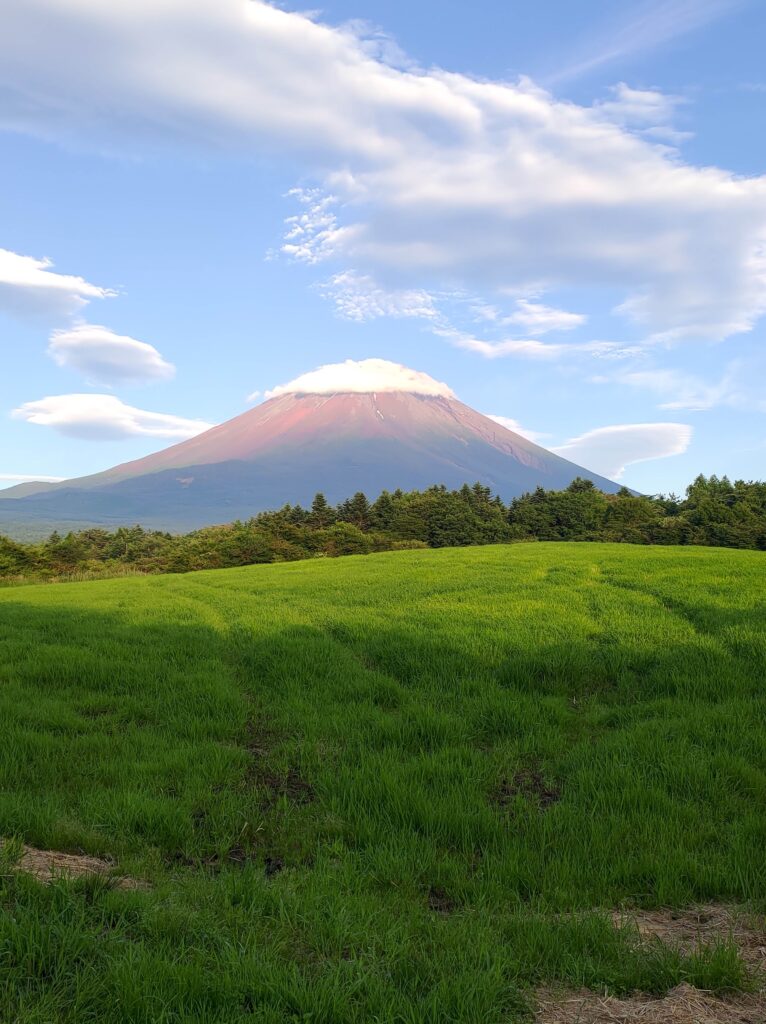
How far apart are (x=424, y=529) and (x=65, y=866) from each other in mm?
79363

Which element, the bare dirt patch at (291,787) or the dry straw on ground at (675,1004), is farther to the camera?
the bare dirt patch at (291,787)

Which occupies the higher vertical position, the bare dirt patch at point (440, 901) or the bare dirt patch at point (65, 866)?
the bare dirt patch at point (65, 866)

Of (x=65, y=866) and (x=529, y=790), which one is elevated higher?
(x=65, y=866)

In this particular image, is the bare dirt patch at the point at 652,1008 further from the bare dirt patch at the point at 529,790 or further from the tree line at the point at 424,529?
the tree line at the point at 424,529

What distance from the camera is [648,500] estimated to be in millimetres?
91438

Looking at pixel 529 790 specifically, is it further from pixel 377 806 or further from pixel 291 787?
pixel 291 787

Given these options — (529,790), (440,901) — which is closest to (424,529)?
(529,790)

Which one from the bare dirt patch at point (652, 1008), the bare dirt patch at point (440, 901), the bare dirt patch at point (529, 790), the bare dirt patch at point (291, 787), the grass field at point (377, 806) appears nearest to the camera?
the bare dirt patch at point (652, 1008)

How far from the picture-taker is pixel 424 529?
8369 cm

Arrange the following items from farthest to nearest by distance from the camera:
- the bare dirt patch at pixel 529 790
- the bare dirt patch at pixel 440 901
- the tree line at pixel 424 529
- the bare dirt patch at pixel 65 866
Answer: the tree line at pixel 424 529, the bare dirt patch at pixel 529 790, the bare dirt patch at pixel 440 901, the bare dirt patch at pixel 65 866

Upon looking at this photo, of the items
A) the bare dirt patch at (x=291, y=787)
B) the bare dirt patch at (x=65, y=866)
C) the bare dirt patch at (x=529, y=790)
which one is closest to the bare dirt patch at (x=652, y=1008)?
the bare dirt patch at (x=529, y=790)

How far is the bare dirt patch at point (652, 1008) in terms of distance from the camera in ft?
10.9

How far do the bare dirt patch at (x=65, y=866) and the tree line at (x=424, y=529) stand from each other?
61.9 m

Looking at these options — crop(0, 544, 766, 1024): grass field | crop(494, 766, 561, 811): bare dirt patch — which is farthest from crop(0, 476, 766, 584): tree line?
crop(494, 766, 561, 811): bare dirt patch
